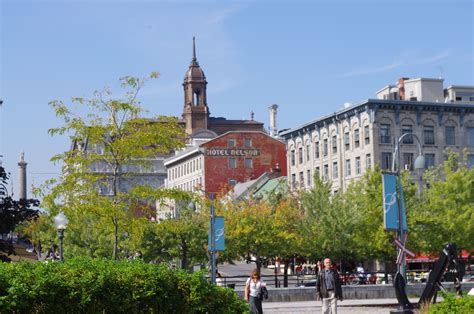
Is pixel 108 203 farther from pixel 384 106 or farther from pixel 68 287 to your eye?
pixel 384 106

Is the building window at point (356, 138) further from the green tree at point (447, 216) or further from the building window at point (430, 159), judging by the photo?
the green tree at point (447, 216)

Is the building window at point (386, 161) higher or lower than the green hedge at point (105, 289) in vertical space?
higher

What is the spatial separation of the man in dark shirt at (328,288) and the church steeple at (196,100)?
152 meters

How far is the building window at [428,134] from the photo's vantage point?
82.8 metres

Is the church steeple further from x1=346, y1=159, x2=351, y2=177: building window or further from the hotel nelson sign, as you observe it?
x1=346, y1=159, x2=351, y2=177: building window

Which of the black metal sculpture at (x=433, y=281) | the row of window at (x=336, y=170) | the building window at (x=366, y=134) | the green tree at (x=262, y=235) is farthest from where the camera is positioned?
the building window at (x=366, y=134)

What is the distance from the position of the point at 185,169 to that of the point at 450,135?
5502 centimetres

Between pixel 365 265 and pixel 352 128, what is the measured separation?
39.9ft

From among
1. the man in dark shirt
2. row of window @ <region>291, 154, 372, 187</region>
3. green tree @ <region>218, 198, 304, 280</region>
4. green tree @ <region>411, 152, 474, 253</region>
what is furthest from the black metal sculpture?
row of window @ <region>291, 154, 372, 187</region>

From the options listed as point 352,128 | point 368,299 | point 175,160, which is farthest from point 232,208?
point 175,160

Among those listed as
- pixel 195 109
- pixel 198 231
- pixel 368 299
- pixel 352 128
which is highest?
pixel 195 109

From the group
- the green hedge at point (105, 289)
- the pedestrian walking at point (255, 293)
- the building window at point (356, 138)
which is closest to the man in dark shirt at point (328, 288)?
the pedestrian walking at point (255, 293)

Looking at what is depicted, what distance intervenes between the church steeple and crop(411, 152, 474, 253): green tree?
119 metres

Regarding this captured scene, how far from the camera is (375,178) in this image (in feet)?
189
